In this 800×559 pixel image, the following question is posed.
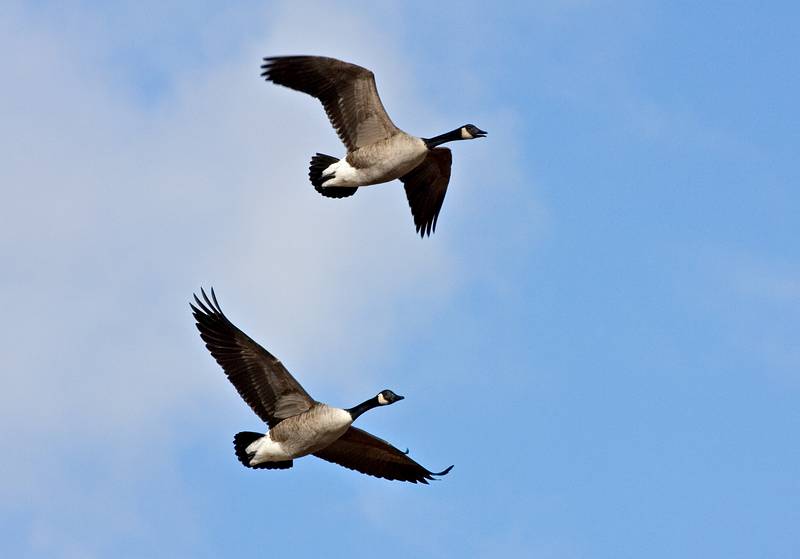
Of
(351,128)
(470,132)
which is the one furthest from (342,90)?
(470,132)

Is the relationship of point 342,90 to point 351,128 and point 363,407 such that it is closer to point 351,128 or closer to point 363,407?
point 351,128

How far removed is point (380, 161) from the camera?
1769cm

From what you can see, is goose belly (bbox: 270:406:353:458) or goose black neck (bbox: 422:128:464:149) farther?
goose black neck (bbox: 422:128:464:149)

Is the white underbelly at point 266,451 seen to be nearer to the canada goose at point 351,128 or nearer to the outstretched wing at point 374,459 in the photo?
the outstretched wing at point 374,459

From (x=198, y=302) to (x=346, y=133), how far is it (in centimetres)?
325

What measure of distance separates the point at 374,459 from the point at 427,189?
4504 millimetres

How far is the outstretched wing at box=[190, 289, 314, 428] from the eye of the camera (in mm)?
15898

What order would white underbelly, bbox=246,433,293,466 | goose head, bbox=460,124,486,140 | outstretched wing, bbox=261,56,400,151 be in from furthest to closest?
goose head, bbox=460,124,486,140 < outstretched wing, bbox=261,56,400,151 < white underbelly, bbox=246,433,293,466

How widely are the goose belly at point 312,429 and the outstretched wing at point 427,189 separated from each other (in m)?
4.92

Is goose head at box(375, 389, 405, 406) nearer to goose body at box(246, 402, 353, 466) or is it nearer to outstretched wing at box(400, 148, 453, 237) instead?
goose body at box(246, 402, 353, 466)

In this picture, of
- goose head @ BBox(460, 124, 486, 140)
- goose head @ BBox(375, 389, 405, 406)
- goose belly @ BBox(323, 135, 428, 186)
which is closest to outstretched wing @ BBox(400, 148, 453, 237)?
goose head @ BBox(460, 124, 486, 140)

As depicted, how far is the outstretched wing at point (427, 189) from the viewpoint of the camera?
19.9 metres

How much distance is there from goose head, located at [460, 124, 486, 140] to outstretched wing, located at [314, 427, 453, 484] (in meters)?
4.75

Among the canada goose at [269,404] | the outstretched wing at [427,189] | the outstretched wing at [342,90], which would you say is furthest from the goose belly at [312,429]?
the outstretched wing at [427,189]
